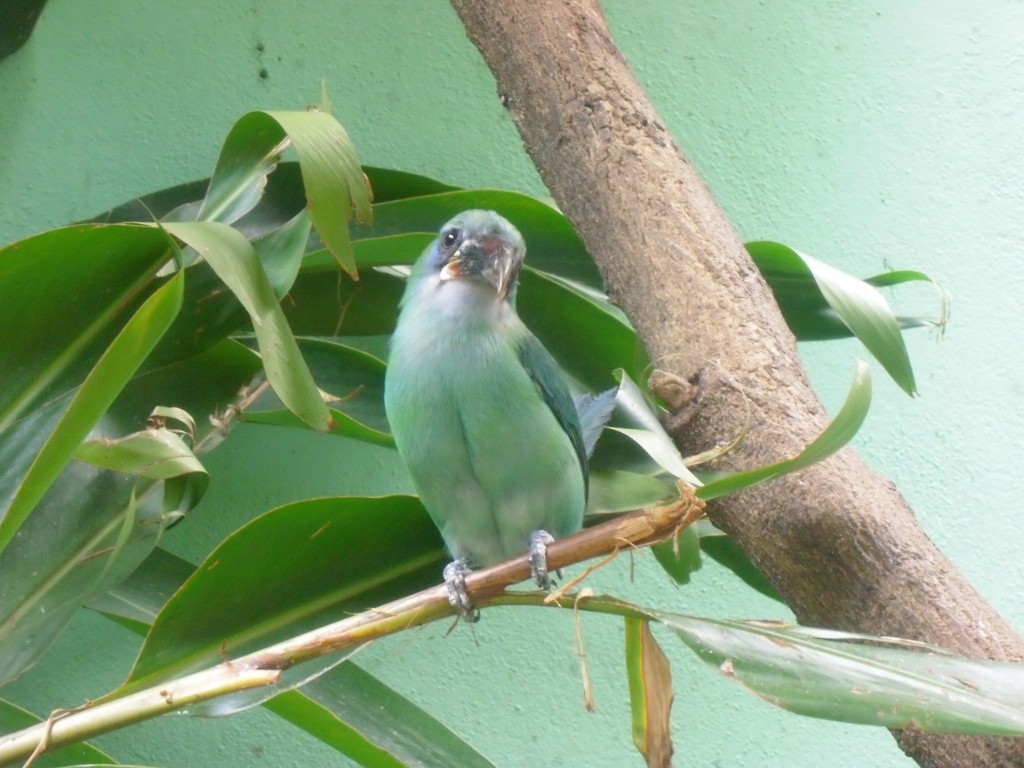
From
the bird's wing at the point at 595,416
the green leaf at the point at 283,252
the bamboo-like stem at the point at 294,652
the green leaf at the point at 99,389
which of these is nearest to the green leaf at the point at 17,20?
the green leaf at the point at 283,252

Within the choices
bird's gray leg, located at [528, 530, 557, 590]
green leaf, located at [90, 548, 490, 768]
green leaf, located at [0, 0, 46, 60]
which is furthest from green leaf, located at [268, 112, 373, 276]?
green leaf, located at [0, 0, 46, 60]

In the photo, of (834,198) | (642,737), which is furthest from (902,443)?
(642,737)

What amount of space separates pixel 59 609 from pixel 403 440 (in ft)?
1.34

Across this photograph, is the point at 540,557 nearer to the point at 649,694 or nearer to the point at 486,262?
the point at 649,694

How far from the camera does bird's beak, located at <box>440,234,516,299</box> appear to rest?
115cm

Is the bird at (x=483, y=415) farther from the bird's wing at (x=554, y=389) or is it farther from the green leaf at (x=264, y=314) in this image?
the green leaf at (x=264, y=314)

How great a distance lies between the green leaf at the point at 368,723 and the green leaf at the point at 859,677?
43 cm

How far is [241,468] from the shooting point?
167cm

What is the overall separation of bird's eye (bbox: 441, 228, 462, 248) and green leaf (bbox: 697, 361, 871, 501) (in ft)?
1.61

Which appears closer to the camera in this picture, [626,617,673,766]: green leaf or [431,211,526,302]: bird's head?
[626,617,673,766]: green leaf

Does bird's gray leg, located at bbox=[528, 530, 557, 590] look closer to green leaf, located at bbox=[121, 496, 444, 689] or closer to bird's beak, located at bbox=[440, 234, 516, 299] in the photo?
green leaf, located at bbox=[121, 496, 444, 689]

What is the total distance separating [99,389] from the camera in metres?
0.86

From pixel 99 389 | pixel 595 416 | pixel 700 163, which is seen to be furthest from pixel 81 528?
pixel 700 163

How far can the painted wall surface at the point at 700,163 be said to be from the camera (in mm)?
1659
